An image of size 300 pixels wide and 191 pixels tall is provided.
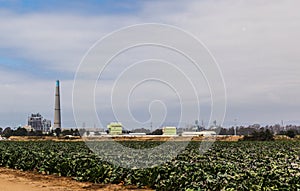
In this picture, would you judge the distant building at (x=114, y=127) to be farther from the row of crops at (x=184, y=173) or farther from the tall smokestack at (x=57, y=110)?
the tall smokestack at (x=57, y=110)

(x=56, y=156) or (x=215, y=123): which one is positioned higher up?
(x=215, y=123)

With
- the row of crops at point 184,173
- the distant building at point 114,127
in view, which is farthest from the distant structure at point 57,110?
the row of crops at point 184,173

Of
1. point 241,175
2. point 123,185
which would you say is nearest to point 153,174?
point 123,185

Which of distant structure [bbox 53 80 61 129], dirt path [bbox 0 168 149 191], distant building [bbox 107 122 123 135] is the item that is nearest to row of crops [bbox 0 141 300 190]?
dirt path [bbox 0 168 149 191]

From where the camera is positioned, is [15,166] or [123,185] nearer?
[123,185]

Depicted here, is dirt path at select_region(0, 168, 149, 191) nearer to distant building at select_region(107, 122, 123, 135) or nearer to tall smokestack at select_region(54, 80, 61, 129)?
distant building at select_region(107, 122, 123, 135)

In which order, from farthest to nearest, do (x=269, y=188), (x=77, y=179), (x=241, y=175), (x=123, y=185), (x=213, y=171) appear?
(x=77, y=179) < (x=123, y=185) < (x=213, y=171) < (x=241, y=175) < (x=269, y=188)

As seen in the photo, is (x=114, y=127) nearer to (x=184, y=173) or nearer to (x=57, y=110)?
(x=184, y=173)

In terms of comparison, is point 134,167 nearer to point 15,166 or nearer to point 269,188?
point 269,188

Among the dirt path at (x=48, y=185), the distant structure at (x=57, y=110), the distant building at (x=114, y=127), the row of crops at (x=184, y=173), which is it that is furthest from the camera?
the distant structure at (x=57, y=110)

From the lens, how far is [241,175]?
48.7 ft

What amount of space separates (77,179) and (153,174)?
210 inches

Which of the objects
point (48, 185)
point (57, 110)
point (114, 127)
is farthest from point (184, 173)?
point (57, 110)

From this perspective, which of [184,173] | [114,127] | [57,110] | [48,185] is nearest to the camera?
[184,173]
